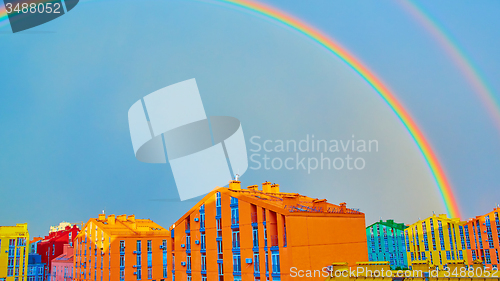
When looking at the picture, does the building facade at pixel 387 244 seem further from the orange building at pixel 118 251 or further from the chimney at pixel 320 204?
the chimney at pixel 320 204

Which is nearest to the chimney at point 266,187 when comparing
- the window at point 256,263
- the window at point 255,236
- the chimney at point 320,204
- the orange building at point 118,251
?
the chimney at point 320,204

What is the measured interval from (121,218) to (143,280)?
12.9 m

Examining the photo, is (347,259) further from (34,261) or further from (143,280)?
(34,261)

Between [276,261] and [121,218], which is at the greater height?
[121,218]

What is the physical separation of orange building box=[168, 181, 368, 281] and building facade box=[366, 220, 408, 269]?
48.1 meters

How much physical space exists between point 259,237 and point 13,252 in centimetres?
5600

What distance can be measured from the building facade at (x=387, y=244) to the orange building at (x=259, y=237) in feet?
158

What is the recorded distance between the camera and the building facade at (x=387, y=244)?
283 ft

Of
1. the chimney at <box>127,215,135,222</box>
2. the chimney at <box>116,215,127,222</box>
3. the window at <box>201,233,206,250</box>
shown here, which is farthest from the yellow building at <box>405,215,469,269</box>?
the chimney at <box>116,215,127,222</box>

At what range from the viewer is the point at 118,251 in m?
62.3

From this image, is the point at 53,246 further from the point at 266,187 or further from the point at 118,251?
the point at 266,187

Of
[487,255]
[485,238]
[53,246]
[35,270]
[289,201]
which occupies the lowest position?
[487,255]

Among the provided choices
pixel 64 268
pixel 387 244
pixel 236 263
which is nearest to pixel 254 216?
pixel 236 263

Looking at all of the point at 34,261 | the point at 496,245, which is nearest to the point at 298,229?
the point at 496,245
